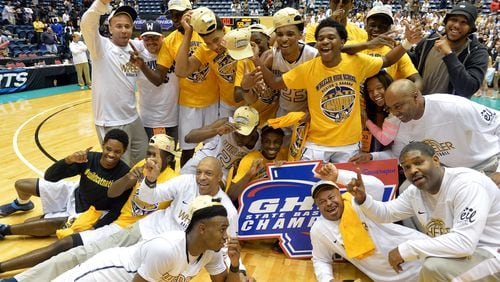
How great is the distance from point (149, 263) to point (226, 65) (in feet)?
7.82

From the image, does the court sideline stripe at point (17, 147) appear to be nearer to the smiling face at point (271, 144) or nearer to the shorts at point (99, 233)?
the shorts at point (99, 233)

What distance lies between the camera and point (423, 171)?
2482 mm

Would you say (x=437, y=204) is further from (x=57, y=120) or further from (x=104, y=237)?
(x=57, y=120)

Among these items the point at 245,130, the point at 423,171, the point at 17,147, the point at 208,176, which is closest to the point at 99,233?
the point at 208,176

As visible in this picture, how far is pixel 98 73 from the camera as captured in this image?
404cm

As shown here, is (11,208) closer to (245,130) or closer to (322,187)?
(245,130)

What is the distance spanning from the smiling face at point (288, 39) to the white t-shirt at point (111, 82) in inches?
59.6

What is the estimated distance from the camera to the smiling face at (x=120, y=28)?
13.1ft

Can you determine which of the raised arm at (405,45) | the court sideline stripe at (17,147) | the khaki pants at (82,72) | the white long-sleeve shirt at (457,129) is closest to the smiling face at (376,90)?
the raised arm at (405,45)

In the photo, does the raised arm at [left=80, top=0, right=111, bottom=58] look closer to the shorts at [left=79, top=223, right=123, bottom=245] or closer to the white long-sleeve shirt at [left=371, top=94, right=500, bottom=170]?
the shorts at [left=79, top=223, right=123, bottom=245]

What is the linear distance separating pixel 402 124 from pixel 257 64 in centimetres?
131

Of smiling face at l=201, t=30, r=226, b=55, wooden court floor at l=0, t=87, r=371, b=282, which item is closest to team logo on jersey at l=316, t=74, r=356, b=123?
smiling face at l=201, t=30, r=226, b=55

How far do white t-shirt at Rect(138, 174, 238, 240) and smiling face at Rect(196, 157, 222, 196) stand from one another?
78mm

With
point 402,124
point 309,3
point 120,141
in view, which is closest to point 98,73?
point 120,141
